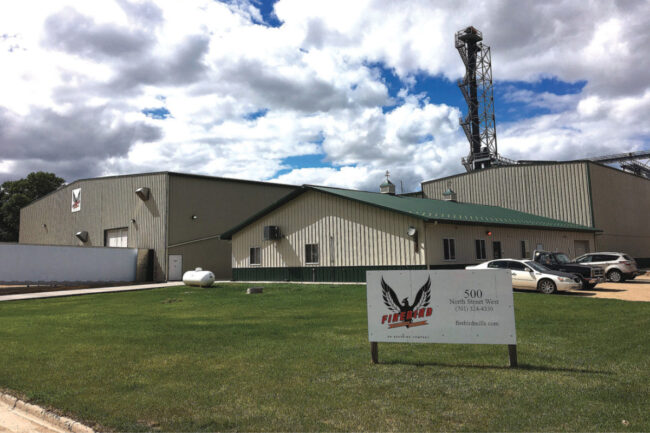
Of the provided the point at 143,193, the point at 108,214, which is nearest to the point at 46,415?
the point at 143,193

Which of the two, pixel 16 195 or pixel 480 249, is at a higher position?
pixel 16 195

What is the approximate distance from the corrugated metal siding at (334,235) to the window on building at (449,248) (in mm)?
2079

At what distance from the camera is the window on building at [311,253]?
2752 centimetres

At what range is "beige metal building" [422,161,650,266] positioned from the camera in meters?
37.1

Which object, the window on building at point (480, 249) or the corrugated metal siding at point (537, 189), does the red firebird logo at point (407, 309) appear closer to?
the window on building at point (480, 249)

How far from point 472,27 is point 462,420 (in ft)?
214

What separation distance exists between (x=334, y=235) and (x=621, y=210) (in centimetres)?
2986

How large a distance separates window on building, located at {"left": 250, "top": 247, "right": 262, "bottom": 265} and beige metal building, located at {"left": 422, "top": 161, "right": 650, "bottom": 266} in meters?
21.6

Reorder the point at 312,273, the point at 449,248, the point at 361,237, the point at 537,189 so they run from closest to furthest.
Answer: the point at 449,248, the point at 361,237, the point at 312,273, the point at 537,189

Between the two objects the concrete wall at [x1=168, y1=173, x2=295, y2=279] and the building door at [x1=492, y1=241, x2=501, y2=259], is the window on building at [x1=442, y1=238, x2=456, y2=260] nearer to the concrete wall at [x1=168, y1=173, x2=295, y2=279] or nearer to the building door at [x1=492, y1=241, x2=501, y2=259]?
the building door at [x1=492, y1=241, x2=501, y2=259]

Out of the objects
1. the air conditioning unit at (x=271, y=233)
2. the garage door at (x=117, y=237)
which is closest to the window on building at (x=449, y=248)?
the air conditioning unit at (x=271, y=233)

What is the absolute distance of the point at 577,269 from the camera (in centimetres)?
2048

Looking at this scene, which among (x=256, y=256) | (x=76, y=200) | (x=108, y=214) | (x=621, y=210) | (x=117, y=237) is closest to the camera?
(x=256, y=256)

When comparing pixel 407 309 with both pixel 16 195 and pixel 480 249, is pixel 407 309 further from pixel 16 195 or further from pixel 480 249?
pixel 16 195
